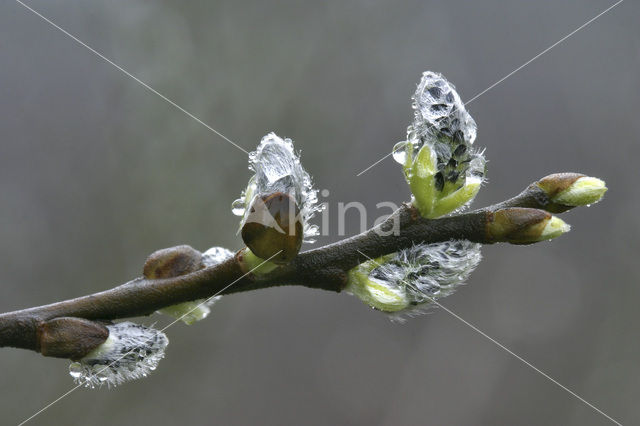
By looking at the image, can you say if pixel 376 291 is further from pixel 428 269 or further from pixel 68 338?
pixel 68 338

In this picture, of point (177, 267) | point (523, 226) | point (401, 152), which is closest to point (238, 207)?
point (177, 267)

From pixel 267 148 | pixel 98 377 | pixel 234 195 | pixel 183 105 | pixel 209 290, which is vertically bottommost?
pixel 98 377

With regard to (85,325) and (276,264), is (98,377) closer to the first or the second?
(85,325)

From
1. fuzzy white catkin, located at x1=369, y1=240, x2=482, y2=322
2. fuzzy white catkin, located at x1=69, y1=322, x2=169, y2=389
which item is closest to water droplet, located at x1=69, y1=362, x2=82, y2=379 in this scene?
fuzzy white catkin, located at x1=69, y1=322, x2=169, y2=389

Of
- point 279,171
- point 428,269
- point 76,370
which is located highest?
point 279,171

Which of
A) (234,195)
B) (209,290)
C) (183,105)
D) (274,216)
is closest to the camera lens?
(274,216)

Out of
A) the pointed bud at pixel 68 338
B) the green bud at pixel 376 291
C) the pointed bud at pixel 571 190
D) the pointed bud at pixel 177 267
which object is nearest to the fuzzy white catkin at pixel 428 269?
the green bud at pixel 376 291

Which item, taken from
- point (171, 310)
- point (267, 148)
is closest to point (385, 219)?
point (267, 148)
